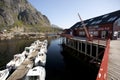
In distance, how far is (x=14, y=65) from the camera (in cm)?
2534

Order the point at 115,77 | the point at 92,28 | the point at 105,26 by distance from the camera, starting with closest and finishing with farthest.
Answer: the point at 115,77 → the point at 105,26 → the point at 92,28

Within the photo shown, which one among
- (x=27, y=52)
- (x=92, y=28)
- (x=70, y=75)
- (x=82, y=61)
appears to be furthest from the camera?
(x=92, y=28)

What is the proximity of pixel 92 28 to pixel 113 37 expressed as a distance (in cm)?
932

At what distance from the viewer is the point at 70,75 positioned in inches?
920

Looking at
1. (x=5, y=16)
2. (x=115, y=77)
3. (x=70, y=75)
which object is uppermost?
(x=5, y=16)

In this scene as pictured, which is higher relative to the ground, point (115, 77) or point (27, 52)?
point (115, 77)

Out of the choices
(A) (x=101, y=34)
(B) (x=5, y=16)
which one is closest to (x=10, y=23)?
(B) (x=5, y=16)

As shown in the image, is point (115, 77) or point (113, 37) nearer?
point (115, 77)

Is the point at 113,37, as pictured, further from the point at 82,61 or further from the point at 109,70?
the point at 109,70

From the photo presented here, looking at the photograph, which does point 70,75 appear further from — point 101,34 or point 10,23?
point 10,23

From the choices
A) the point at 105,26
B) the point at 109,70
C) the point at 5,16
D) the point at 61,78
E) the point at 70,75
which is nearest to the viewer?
the point at 109,70

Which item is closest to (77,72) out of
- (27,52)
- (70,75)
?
(70,75)

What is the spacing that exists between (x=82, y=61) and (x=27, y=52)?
1651 cm

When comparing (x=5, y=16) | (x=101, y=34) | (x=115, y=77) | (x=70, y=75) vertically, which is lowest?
(x=70, y=75)
